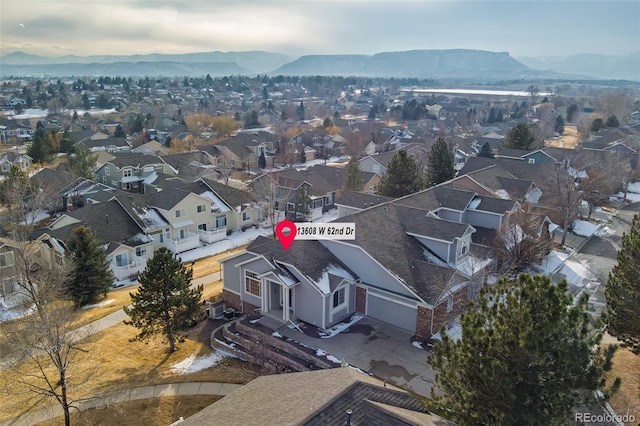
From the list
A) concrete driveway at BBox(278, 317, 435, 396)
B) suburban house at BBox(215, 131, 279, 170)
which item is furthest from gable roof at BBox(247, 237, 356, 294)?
suburban house at BBox(215, 131, 279, 170)

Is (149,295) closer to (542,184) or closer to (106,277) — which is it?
(106,277)

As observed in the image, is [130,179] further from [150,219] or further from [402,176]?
[402,176]

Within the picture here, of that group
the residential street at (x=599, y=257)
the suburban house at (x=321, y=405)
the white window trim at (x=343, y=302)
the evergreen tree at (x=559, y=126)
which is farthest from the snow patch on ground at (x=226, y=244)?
the evergreen tree at (x=559, y=126)

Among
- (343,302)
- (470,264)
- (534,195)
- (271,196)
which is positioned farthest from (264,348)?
(534,195)

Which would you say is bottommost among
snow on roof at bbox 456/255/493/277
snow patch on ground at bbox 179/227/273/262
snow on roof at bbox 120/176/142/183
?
snow patch on ground at bbox 179/227/273/262

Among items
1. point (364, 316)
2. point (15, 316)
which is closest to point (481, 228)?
point (364, 316)

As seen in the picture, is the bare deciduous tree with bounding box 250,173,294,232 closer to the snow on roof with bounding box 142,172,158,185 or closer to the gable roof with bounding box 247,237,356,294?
the snow on roof with bounding box 142,172,158,185
